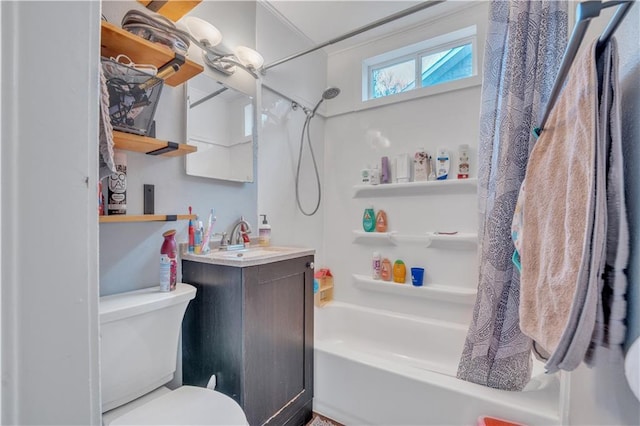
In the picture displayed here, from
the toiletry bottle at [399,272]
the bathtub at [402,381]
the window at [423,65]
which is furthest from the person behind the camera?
the toiletry bottle at [399,272]

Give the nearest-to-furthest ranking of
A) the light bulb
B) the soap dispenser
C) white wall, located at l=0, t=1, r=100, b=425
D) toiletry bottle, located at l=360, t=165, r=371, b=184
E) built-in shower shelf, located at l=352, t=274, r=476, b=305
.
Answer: white wall, located at l=0, t=1, r=100, b=425 < the light bulb < the soap dispenser < built-in shower shelf, located at l=352, t=274, r=476, b=305 < toiletry bottle, located at l=360, t=165, r=371, b=184

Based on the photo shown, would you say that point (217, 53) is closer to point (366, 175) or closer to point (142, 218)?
point (142, 218)

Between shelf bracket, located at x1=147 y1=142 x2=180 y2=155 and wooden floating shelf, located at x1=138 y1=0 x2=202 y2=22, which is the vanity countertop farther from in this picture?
wooden floating shelf, located at x1=138 y1=0 x2=202 y2=22

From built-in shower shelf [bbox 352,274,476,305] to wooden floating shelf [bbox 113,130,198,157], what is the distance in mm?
1675

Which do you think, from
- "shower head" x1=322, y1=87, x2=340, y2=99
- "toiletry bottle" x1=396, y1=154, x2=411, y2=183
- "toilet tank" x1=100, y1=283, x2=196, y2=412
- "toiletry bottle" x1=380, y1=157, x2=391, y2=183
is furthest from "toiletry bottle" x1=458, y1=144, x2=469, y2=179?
"toilet tank" x1=100, y1=283, x2=196, y2=412

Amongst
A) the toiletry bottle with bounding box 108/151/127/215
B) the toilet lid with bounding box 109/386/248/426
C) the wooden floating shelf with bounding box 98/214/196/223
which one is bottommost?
the toilet lid with bounding box 109/386/248/426

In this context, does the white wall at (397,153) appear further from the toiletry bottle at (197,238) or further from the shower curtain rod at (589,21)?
the shower curtain rod at (589,21)

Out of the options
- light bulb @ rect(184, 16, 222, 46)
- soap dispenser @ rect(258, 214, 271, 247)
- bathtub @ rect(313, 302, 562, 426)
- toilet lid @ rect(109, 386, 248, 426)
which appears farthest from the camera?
soap dispenser @ rect(258, 214, 271, 247)

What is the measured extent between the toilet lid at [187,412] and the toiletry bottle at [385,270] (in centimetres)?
150

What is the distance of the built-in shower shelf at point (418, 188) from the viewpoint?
197cm

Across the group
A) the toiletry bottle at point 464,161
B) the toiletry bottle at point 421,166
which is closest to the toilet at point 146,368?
the toiletry bottle at point 421,166

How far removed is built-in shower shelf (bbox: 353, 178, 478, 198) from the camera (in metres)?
1.97

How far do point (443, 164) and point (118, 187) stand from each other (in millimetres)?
1947

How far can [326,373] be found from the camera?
164 centimetres
